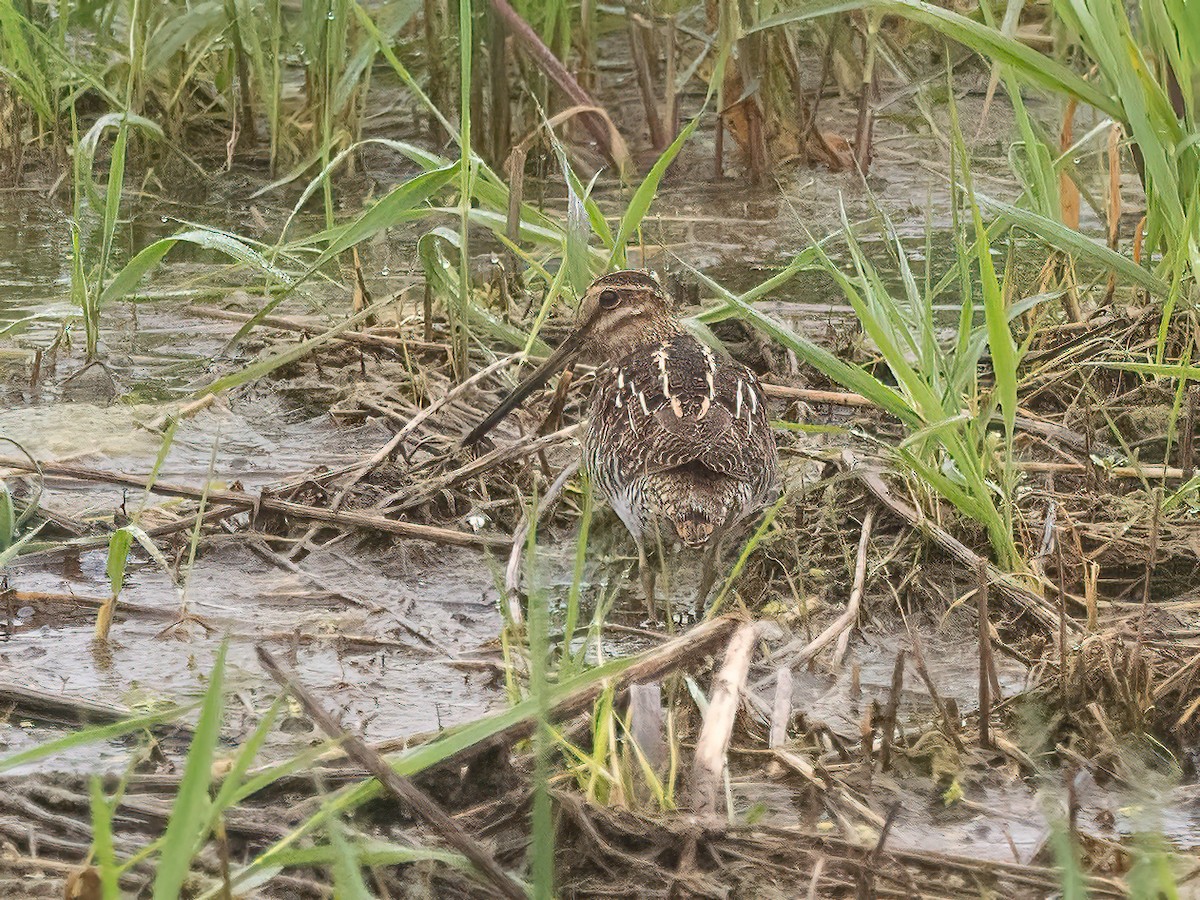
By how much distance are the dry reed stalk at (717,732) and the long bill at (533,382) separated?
76.9 inches

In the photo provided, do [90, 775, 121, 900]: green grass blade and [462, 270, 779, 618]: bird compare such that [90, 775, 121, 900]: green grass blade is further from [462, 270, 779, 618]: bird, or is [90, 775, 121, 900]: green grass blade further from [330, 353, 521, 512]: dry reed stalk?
[330, 353, 521, 512]: dry reed stalk

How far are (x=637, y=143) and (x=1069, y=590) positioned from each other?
158 inches

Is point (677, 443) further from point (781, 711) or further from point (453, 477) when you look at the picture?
point (781, 711)

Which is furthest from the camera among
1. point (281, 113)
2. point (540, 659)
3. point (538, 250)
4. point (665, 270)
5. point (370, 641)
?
point (281, 113)

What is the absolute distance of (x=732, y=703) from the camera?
2.59 metres

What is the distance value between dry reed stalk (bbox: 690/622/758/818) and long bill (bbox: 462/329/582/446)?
1953 millimetres

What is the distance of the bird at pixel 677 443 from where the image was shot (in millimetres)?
3684

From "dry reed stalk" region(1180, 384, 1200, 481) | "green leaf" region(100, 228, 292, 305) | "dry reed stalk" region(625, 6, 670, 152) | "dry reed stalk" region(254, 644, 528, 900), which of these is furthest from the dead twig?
"dry reed stalk" region(625, 6, 670, 152)

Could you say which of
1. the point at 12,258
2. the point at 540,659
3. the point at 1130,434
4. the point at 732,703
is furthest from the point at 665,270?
the point at 540,659

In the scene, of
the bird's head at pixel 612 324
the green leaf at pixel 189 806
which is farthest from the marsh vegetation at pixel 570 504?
the bird's head at pixel 612 324

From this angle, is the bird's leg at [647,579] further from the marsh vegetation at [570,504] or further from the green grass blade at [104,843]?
the green grass blade at [104,843]

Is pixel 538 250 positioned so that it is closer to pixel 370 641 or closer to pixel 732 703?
pixel 370 641

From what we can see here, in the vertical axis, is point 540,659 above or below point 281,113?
below

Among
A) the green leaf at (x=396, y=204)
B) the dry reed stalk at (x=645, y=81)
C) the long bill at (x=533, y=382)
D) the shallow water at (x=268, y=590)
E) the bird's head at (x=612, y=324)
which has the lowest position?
the shallow water at (x=268, y=590)
